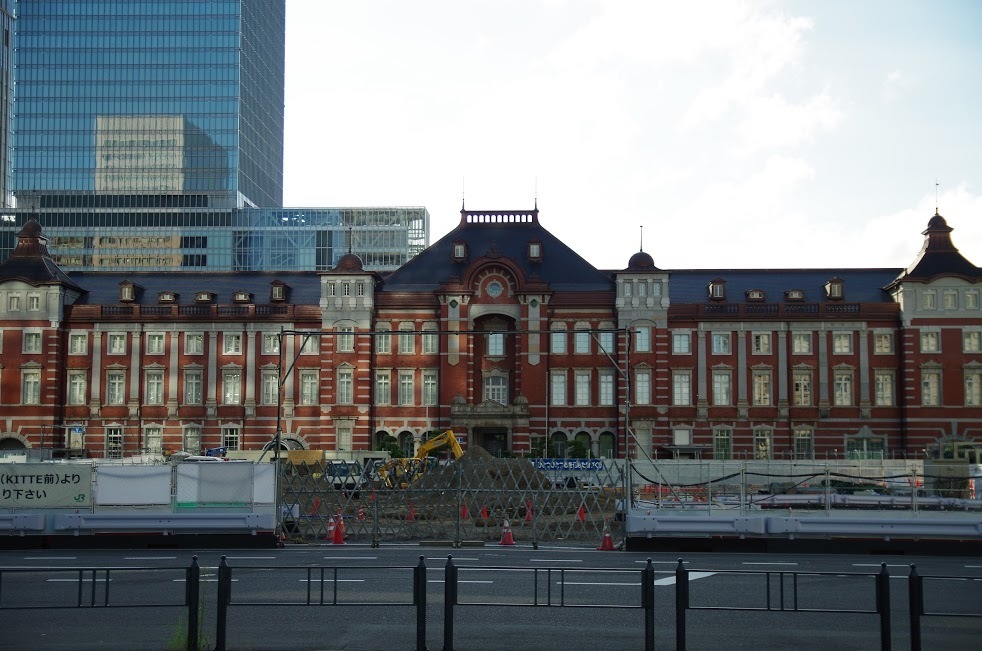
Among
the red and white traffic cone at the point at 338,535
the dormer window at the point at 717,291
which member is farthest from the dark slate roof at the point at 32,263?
the red and white traffic cone at the point at 338,535

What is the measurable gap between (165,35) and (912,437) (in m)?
105

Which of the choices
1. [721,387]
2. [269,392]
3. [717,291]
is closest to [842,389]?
[721,387]

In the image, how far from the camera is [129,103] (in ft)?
442

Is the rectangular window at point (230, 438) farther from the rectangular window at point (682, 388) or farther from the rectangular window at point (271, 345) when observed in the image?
the rectangular window at point (682, 388)

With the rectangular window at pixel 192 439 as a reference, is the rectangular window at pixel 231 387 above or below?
above

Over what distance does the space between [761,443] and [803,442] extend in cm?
256

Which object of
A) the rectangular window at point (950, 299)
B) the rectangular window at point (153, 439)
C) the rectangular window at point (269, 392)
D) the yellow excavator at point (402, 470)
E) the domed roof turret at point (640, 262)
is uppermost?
the domed roof turret at point (640, 262)

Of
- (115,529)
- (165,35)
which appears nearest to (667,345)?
(115,529)

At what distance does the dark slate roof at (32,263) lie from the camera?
222 feet

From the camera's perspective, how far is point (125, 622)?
727 inches

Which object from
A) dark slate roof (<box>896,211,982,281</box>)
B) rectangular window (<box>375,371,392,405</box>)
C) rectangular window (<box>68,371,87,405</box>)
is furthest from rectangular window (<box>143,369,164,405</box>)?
dark slate roof (<box>896,211,982,281</box>)

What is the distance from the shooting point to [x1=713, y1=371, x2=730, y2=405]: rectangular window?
65.9m

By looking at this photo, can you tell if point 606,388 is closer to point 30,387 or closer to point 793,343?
point 793,343

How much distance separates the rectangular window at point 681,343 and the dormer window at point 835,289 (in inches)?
360
